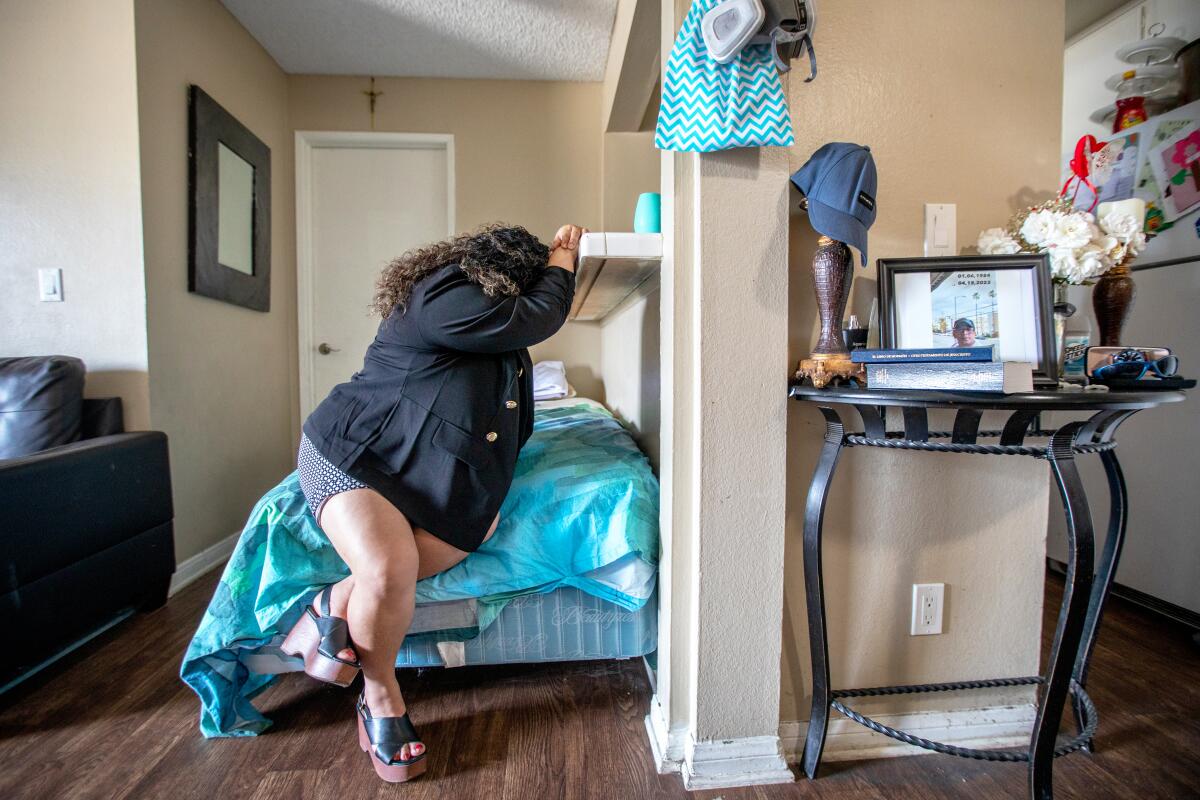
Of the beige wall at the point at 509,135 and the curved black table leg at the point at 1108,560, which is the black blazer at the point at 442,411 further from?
the beige wall at the point at 509,135

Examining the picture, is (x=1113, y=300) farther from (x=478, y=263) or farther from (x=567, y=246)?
(x=478, y=263)

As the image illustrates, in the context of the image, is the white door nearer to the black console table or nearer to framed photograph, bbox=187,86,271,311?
framed photograph, bbox=187,86,271,311

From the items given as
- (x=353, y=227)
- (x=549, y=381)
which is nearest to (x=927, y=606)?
(x=549, y=381)

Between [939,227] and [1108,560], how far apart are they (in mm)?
762

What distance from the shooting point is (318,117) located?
9.84 ft

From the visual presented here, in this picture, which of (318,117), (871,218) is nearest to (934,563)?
(871,218)

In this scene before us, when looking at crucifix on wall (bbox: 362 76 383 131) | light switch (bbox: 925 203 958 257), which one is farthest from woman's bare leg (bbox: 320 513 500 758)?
crucifix on wall (bbox: 362 76 383 131)

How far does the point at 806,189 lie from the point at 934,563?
0.85 metres

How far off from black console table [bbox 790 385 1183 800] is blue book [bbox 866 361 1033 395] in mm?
19

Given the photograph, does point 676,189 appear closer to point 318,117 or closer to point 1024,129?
point 1024,129

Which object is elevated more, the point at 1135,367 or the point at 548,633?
the point at 1135,367

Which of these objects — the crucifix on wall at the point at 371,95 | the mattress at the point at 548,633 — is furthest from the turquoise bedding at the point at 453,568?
the crucifix on wall at the point at 371,95

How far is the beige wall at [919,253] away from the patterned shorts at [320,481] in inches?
37.4

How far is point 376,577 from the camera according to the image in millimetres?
1130
